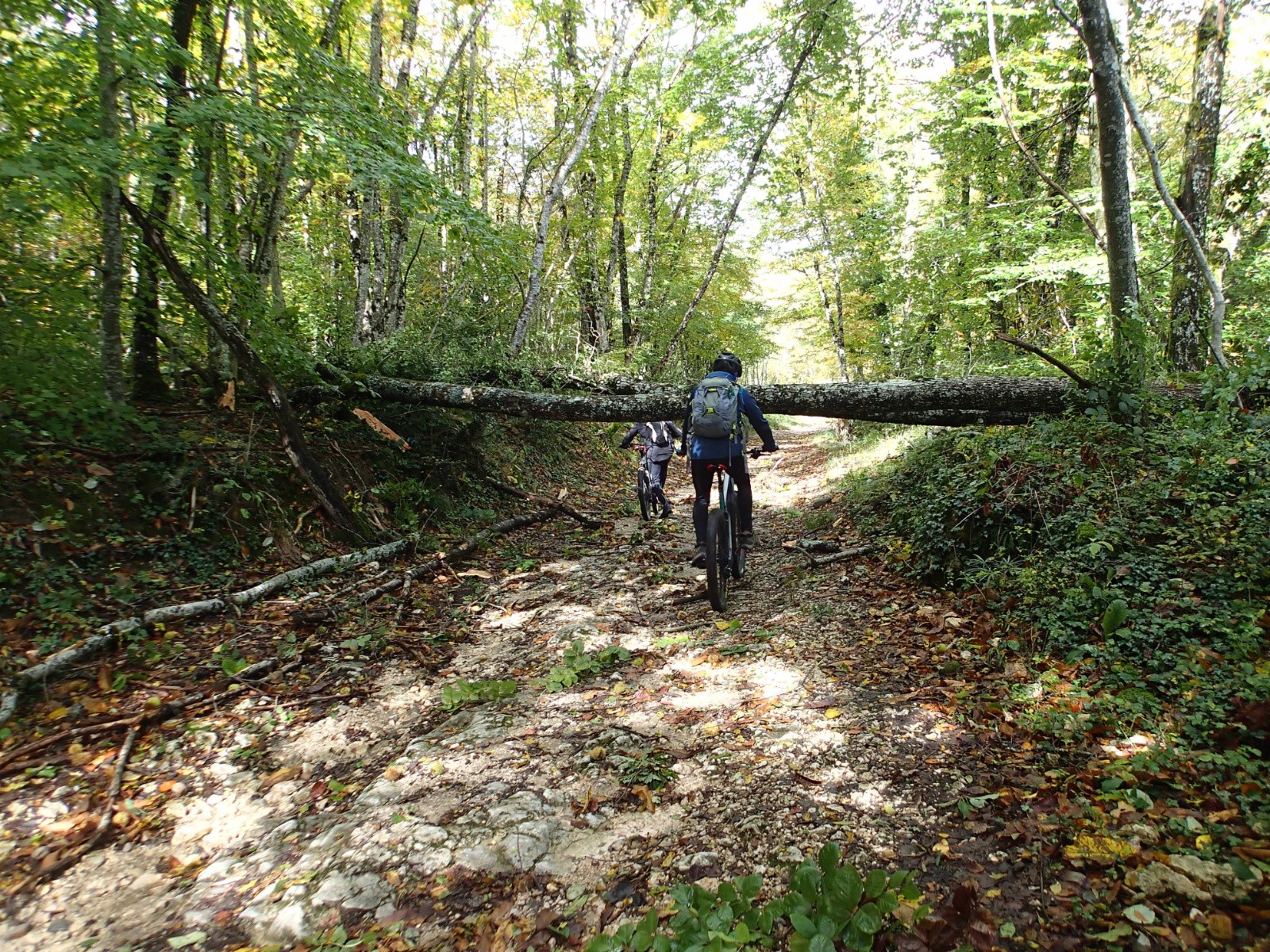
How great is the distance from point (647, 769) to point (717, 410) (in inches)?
140

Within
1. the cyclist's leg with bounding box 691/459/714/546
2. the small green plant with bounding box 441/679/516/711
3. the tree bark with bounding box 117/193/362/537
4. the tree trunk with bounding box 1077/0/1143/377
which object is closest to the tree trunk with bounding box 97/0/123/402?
the tree bark with bounding box 117/193/362/537

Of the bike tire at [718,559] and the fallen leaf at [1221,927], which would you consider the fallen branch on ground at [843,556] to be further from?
the fallen leaf at [1221,927]

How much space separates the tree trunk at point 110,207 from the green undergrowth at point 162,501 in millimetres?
543

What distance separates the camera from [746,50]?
12.0 metres

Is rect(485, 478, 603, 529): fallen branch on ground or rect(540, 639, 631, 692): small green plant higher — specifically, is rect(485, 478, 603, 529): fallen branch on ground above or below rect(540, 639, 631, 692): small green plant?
above

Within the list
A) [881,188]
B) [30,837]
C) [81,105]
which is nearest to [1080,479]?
[30,837]

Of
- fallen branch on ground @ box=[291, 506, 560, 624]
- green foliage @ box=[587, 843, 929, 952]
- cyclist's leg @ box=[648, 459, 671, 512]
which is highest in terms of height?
cyclist's leg @ box=[648, 459, 671, 512]

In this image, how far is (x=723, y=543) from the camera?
19.5ft

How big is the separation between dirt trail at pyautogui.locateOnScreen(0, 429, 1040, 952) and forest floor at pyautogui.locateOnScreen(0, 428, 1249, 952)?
0.04ft

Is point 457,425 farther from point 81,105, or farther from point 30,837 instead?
point 30,837

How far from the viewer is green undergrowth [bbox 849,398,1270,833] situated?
2871 mm

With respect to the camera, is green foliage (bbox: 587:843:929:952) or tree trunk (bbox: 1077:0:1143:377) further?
tree trunk (bbox: 1077:0:1143:377)

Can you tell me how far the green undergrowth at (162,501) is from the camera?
4.63 meters

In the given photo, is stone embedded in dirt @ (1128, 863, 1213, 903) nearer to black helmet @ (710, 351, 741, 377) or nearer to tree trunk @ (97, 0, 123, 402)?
black helmet @ (710, 351, 741, 377)
